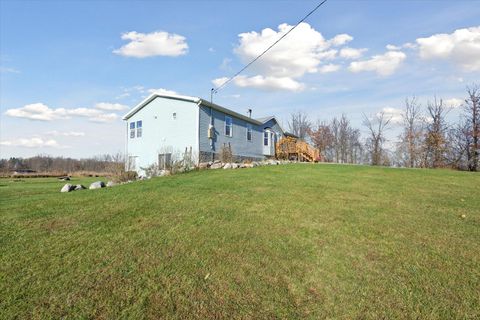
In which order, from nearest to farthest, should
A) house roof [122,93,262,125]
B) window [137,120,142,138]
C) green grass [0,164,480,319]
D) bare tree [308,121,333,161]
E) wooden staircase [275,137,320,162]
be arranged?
green grass [0,164,480,319]
house roof [122,93,262,125]
window [137,120,142,138]
wooden staircase [275,137,320,162]
bare tree [308,121,333,161]

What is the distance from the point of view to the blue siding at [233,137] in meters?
17.4

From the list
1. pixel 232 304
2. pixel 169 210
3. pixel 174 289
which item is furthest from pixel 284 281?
pixel 169 210

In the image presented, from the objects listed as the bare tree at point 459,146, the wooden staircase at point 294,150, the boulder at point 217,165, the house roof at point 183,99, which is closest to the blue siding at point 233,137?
the house roof at point 183,99

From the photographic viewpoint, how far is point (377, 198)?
722 cm

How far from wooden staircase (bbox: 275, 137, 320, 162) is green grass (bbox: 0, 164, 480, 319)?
16.4 meters

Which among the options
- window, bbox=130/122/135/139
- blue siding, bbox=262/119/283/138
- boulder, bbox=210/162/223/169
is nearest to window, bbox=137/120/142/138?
window, bbox=130/122/135/139

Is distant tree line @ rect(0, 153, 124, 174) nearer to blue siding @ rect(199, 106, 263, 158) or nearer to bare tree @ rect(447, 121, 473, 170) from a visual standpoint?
blue siding @ rect(199, 106, 263, 158)

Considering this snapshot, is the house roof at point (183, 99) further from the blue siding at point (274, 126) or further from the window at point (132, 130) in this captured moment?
the blue siding at point (274, 126)

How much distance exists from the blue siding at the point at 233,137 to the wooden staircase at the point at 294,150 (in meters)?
1.61

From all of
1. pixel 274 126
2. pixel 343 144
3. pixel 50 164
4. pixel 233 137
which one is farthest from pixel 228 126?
pixel 50 164

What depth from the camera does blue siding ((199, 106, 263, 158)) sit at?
17375 mm

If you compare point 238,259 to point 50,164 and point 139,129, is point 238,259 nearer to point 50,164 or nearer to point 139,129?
point 139,129

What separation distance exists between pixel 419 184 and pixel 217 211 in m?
6.85

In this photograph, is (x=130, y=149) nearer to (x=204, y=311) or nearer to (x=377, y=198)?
(x=377, y=198)
